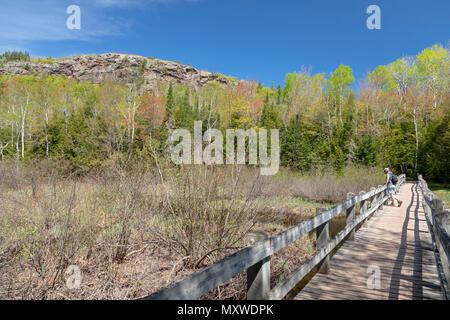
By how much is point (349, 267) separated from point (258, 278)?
2742mm

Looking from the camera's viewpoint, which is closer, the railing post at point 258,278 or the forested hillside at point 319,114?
the railing post at point 258,278

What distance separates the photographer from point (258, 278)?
7.81 ft

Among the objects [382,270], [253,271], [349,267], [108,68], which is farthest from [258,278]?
[108,68]

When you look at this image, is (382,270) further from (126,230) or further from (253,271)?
(126,230)

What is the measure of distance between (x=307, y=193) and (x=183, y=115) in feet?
96.4

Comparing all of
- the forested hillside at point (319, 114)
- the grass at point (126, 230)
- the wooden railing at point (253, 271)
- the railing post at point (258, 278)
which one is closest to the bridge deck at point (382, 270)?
the wooden railing at point (253, 271)

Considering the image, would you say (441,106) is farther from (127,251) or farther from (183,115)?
(127,251)

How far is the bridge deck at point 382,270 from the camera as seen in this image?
347cm

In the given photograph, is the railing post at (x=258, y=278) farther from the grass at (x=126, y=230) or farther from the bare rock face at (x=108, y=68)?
the bare rock face at (x=108, y=68)

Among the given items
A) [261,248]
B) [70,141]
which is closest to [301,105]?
[70,141]

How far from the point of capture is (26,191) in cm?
606

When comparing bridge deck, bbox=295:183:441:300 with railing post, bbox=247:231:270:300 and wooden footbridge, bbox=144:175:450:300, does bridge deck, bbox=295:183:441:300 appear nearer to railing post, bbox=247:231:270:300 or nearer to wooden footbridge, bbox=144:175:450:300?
wooden footbridge, bbox=144:175:450:300

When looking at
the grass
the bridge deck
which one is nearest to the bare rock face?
the grass

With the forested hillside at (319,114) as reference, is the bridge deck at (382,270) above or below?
below
